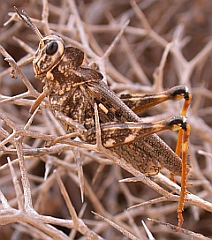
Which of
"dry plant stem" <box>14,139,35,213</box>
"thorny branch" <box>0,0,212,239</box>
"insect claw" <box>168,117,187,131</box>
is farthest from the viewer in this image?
"thorny branch" <box>0,0,212,239</box>

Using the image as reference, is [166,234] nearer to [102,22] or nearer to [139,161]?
[139,161]

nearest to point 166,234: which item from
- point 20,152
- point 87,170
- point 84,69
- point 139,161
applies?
point 87,170

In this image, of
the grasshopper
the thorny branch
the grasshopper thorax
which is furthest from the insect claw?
the grasshopper thorax

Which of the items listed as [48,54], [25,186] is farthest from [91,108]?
[25,186]

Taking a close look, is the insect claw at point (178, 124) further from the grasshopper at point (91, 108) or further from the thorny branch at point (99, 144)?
the thorny branch at point (99, 144)

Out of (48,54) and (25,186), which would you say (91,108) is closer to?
(48,54)

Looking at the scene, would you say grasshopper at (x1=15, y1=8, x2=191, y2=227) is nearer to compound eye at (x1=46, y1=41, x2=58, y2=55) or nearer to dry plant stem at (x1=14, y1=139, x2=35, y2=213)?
compound eye at (x1=46, y1=41, x2=58, y2=55)
